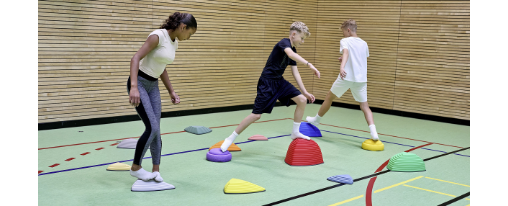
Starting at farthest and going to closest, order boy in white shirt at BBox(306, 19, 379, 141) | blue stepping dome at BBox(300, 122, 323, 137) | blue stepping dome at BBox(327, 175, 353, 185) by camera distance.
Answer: blue stepping dome at BBox(300, 122, 323, 137) → boy in white shirt at BBox(306, 19, 379, 141) → blue stepping dome at BBox(327, 175, 353, 185)

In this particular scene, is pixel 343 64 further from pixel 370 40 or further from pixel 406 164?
pixel 370 40

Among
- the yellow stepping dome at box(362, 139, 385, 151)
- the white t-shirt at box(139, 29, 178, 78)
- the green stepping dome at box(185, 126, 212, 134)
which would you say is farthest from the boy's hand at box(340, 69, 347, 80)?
the white t-shirt at box(139, 29, 178, 78)

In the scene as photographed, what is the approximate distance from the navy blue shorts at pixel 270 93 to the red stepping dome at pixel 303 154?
0.55 meters

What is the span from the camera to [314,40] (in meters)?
10.1

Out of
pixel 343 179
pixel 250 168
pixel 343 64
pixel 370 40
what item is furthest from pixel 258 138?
pixel 370 40

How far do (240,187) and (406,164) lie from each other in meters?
1.96

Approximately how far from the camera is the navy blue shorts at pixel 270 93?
511 cm

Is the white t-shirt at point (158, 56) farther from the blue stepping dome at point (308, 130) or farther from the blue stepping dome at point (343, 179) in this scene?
the blue stepping dome at point (308, 130)

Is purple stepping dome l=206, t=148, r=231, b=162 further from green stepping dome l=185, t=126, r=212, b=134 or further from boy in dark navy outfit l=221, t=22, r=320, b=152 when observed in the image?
green stepping dome l=185, t=126, r=212, b=134

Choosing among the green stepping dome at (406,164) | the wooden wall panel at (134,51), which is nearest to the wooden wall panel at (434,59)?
the wooden wall panel at (134,51)

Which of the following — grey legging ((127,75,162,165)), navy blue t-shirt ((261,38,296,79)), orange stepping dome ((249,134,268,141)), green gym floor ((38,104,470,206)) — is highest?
navy blue t-shirt ((261,38,296,79))

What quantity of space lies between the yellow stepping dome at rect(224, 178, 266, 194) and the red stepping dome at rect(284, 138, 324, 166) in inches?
39.2

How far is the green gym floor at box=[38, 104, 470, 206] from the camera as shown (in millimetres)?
3812

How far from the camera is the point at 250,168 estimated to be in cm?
477
